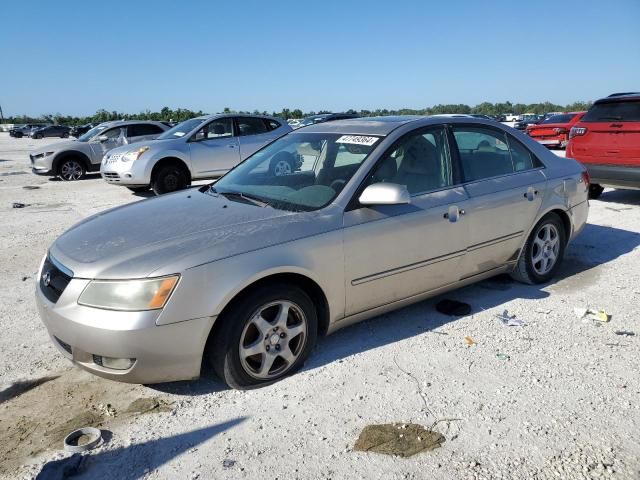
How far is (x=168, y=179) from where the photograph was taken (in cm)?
1054

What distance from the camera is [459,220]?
4.05m

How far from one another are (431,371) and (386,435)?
77cm

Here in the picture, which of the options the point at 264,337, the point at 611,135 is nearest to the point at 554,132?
the point at 611,135

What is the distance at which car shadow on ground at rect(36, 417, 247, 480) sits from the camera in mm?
2484

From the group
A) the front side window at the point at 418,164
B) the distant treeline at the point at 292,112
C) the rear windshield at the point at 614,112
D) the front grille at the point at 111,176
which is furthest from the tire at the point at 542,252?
the distant treeline at the point at 292,112

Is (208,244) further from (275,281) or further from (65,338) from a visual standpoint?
(65,338)

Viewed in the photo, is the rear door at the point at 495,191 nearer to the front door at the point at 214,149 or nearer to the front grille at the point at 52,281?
the front grille at the point at 52,281

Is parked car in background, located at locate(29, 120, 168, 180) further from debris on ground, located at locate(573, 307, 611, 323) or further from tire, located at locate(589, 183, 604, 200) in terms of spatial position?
debris on ground, located at locate(573, 307, 611, 323)

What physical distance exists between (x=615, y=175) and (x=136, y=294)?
771 cm

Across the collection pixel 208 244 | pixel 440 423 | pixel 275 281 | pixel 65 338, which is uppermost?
pixel 208 244

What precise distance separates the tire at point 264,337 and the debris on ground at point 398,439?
730mm

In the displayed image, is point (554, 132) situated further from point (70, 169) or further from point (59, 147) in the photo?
point (59, 147)

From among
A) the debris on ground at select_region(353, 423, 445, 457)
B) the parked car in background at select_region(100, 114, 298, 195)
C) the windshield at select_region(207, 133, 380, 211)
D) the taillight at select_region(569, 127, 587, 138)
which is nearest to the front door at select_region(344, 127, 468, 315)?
the windshield at select_region(207, 133, 380, 211)

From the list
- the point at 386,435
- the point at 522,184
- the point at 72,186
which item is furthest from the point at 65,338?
the point at 72,186
